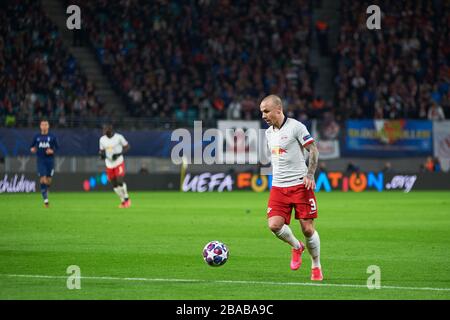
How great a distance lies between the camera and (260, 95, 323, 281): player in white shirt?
12.6m

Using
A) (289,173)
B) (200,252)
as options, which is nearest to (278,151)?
(289,173)

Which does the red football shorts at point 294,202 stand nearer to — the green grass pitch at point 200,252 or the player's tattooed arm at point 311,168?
the player's tattooed arm at point 311,168

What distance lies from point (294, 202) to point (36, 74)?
2855 centimetres

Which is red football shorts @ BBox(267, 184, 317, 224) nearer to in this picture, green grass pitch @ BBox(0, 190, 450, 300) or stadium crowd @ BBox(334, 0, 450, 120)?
green grass pitch @ BBox(0, 190, 450, 300)

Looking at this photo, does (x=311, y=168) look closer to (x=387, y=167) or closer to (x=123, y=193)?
(x=123, y=193)

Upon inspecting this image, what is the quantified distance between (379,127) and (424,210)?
50.4 ft

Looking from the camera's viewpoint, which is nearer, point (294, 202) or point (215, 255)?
point (294, 202)

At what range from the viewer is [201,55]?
44438 mm

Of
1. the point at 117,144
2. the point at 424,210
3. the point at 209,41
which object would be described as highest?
the point at 209,41

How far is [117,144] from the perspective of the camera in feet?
96.5

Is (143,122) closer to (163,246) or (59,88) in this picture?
(59,88)

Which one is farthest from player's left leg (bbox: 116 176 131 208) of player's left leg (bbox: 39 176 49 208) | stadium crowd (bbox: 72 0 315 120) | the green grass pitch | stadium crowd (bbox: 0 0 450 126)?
stadium crowd (bbox: 72 0 315 120)

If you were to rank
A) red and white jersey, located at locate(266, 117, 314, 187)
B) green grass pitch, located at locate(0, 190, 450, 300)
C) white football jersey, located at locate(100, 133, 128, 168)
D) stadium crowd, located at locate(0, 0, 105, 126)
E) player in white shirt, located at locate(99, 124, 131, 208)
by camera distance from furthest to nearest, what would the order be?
stadium crowd, located at locate(0, 0, 105, 126), white football jersey, located at locate(100, 133, 128, 168), player in white shirt, located at locate(99, 124, 131, 208), red and white jersey, located at locate(266, 117, 314, 187), green grass pitch, located at locate(0, 190, 450, 300)
